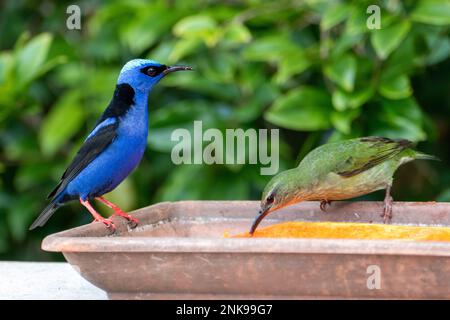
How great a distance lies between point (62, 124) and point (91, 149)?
1762mm

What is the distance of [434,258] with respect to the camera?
2158mm

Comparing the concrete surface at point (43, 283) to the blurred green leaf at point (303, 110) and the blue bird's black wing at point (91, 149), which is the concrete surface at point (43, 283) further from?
the blurred green leaf at point (303, 110)

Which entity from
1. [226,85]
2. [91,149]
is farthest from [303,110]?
[91,149]

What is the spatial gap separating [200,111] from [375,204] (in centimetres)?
151

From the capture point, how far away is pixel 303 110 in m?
4.07

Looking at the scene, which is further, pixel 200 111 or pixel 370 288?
pixel 200 111

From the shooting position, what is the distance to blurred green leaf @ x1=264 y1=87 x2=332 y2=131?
4.02 meters

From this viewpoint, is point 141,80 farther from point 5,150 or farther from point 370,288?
point 5,150

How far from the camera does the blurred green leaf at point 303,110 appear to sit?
4016 mm

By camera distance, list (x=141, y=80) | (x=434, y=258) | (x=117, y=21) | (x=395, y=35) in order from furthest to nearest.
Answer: (x=117, y=21), (x=395, y=35), (x=141, y=80), (x=434, y=258)

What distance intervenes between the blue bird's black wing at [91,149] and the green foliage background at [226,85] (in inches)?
44.9

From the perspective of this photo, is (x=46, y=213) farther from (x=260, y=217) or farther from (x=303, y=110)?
(x=303, y=110)

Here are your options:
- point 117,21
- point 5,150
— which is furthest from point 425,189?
point 5,150

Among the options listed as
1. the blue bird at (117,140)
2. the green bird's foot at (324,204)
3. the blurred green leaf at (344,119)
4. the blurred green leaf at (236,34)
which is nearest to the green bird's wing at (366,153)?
the green bird's foot at (324,204)
